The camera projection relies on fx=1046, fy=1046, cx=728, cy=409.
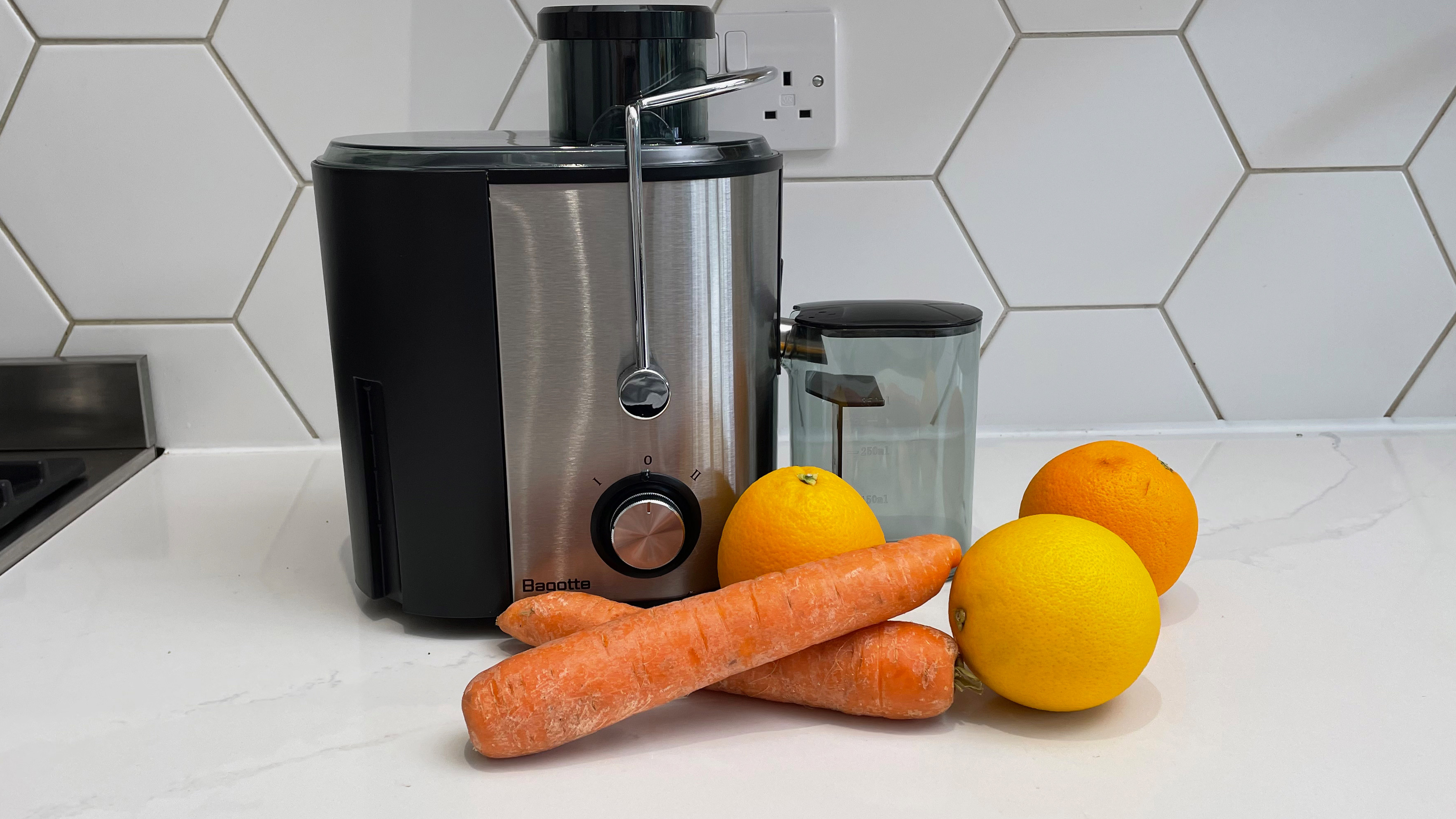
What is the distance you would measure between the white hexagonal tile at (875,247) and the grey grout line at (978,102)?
24 mm

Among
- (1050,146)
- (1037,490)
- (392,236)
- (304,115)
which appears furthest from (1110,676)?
(304,115)

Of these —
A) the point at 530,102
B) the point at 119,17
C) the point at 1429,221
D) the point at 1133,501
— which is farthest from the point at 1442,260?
the point at 119,17

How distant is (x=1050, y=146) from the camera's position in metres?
0.93

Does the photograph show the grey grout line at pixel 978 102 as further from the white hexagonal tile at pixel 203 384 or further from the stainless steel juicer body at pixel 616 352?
the white hexagonal tile at pixel 203 384

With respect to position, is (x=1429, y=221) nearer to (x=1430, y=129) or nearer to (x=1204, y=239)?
(x=1430, y=129)

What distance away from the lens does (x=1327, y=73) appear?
924 mm

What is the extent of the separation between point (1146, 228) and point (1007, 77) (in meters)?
0.19

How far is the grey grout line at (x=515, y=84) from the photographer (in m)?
0.89

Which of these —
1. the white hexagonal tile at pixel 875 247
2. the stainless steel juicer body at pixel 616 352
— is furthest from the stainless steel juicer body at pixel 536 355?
the white hexagonal tile at pixel 875 247

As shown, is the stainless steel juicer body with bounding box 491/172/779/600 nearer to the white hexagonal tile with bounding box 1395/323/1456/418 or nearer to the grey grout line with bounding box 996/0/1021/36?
the grey grout line with bounding box 996/0/1021/36

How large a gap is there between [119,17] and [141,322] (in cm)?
26

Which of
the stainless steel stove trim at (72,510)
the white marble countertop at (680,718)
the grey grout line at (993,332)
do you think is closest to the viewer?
the white marble countertop at (680,718)

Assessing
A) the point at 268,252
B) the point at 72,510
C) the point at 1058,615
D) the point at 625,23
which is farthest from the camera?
the point at 268,252

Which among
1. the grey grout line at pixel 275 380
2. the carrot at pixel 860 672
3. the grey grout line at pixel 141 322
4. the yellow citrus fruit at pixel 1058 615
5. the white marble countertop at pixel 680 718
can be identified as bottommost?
the white marble countertop at pixel 680 718
